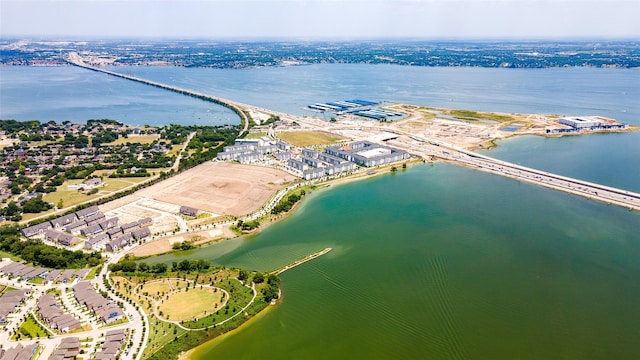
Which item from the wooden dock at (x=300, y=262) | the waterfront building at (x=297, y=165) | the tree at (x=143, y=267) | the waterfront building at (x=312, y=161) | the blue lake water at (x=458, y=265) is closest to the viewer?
the blue lake water at (x=458, y=265)

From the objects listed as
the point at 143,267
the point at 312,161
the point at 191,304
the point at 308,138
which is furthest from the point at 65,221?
the point at 308,138

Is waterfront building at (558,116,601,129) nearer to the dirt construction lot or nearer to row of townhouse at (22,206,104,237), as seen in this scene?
the dirt construction lot

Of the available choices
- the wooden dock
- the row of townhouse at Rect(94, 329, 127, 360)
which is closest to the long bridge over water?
the wooden dock

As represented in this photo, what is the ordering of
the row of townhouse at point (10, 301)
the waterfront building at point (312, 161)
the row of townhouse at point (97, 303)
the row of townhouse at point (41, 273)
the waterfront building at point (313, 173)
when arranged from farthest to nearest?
the waterfront building at point (312, 161), the waterfront building at point (313, 173), the row of townhouse at point (41, 273), the row of townhouse at point (10, 301), the row of townhouse at point (97, 303)

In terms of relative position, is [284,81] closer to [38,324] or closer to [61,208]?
[61,208]

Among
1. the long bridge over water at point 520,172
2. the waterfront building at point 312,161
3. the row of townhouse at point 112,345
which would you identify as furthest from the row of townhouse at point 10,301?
the long bridge over water at point 520,172

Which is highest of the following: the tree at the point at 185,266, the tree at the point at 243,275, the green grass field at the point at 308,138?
the green grass field at the point at 308,138

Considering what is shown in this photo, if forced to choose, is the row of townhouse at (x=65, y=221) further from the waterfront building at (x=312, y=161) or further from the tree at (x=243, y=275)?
the waterfront building at (x=312, y=161)
